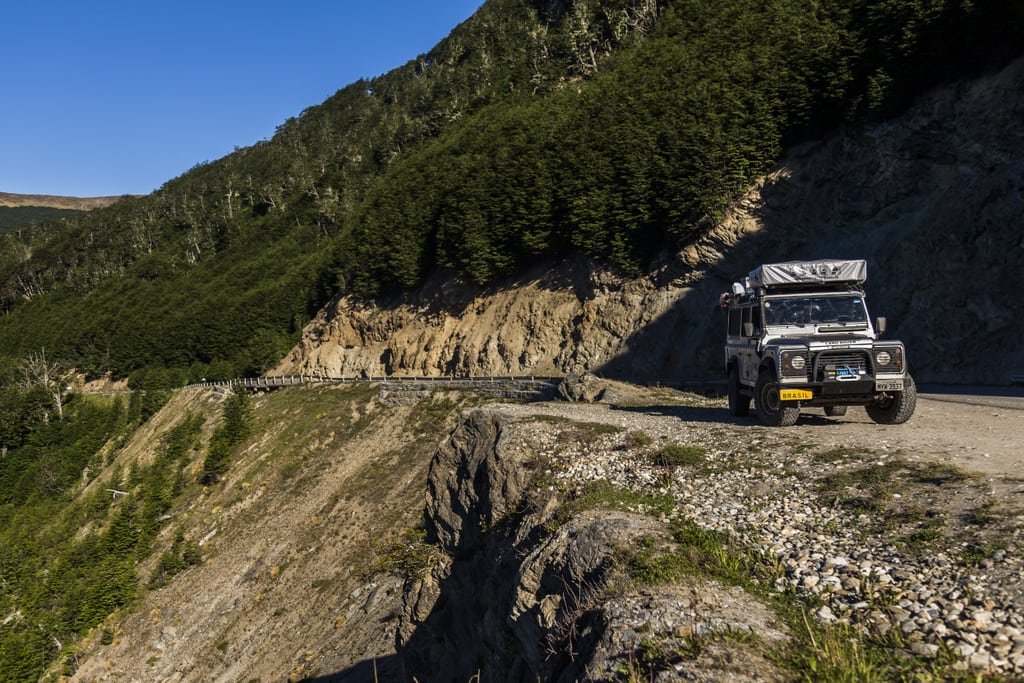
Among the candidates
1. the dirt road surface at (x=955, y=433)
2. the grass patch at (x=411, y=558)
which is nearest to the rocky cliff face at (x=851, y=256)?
the dirt road surface at (x=955, y=433)

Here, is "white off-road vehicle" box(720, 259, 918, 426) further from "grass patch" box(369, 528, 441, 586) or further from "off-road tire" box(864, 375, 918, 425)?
"grass patch" box(369, 528, 441, 586)

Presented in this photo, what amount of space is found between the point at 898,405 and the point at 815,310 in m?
2.95

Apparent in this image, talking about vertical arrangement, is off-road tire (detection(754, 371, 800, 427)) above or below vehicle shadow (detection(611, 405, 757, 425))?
above

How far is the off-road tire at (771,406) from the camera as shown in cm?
1448

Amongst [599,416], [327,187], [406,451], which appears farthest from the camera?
[327,187]

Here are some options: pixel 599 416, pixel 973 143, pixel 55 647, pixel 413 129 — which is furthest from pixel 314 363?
pixel 413 129

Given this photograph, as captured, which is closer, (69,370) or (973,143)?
(973,143)

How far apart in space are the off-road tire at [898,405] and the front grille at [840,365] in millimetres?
1110

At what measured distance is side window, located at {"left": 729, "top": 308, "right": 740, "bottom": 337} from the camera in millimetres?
18344

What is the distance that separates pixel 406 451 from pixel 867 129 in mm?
31134

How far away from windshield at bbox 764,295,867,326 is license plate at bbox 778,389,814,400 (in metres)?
2.56

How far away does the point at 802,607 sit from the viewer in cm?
679

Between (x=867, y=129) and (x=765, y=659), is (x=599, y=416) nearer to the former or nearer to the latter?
(x=765, y=659)

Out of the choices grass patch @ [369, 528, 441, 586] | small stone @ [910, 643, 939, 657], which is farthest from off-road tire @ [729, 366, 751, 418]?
small stone @ [910, 643, 939, 657]
